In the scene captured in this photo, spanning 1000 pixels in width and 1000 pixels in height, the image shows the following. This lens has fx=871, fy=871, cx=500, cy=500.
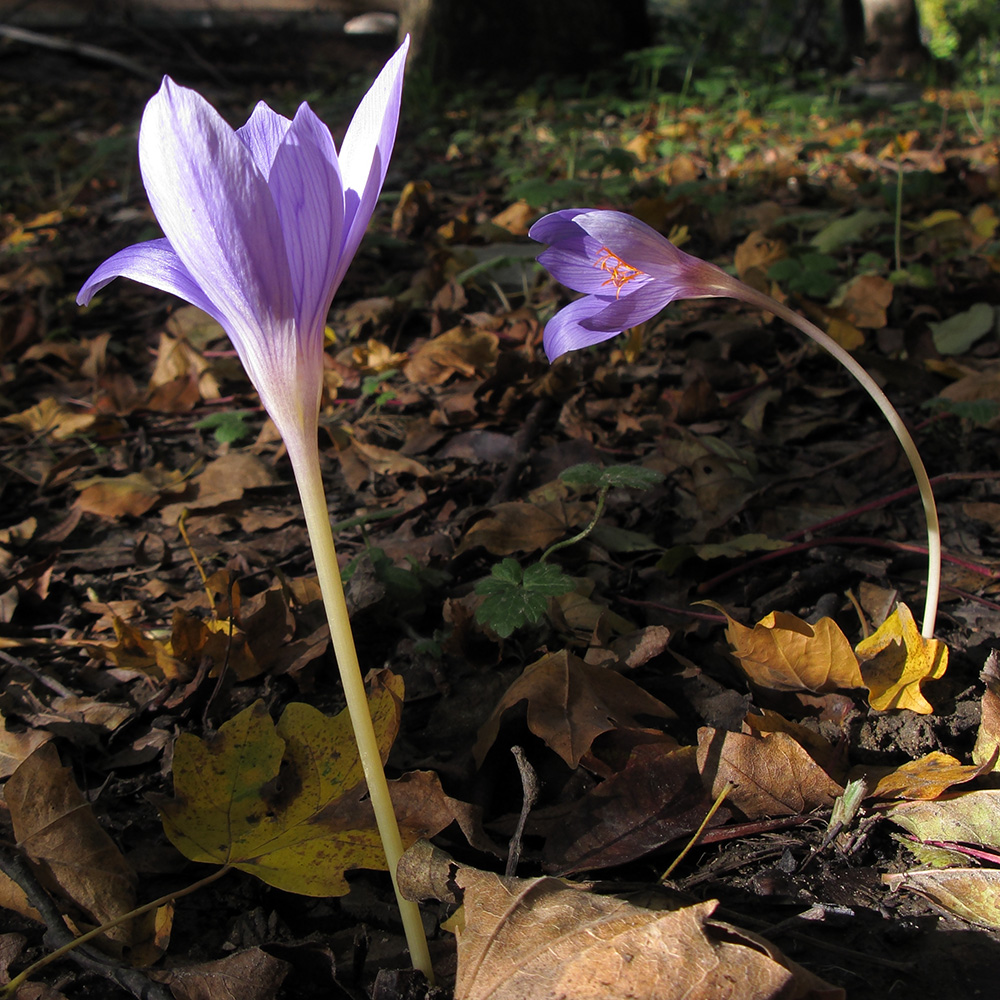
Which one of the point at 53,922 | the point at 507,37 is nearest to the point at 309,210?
the point at 53,922

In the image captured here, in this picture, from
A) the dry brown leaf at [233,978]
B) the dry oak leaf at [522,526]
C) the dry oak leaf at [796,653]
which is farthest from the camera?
the dry oak leaf at [522,526]

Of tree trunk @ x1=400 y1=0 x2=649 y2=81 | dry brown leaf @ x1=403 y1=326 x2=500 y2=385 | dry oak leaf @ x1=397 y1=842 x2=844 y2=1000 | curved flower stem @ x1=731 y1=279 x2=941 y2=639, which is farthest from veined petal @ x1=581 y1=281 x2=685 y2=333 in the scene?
tree trunk @ x1=400 y1=0 x2=649 y2=81

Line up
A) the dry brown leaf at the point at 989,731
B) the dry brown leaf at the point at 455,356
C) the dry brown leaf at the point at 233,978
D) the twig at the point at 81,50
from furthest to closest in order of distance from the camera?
the twig at the point at 81,50 → the dry brown leaf at the point at 455,356 → the dry brown leaf at the point at 989,731 → the dry brown leaf at the point at 233,978

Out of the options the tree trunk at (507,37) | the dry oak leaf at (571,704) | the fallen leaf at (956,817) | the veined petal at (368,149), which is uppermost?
the tree trunk at (507,37)

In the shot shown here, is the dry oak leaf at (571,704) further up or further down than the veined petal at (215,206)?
further down

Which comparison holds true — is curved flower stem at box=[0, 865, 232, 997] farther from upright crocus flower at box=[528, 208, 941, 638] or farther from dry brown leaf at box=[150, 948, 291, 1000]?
upright crocus flower at box=[528, 208, 941, 638]

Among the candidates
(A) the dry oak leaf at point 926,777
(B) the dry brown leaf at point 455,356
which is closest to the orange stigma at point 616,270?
(A) the dry oak leaf at point 926,777

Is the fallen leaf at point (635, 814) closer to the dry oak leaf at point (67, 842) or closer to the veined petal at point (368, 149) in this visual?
Result: the dry oak leaf at point (67, 842)
